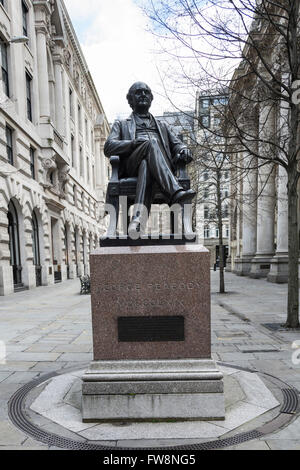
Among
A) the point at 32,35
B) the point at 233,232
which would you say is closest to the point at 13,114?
the point at 32,35

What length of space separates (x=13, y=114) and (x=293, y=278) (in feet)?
51.3

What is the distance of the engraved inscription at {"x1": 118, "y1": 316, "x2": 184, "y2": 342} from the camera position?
3438 mm

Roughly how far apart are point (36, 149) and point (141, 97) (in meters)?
17.9

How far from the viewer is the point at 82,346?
618cm

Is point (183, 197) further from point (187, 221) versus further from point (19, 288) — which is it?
point (19, 288)

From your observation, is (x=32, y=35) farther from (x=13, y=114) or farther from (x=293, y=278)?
(x=293, y=278)

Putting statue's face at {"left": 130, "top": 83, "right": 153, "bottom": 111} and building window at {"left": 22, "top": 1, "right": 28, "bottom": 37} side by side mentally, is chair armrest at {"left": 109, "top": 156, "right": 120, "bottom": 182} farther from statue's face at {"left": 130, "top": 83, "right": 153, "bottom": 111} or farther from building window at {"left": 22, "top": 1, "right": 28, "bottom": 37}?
building window at {"left": 22, "top": 1, "right": 28, "bottom": 37}

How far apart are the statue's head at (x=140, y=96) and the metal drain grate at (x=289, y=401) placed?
161 inches

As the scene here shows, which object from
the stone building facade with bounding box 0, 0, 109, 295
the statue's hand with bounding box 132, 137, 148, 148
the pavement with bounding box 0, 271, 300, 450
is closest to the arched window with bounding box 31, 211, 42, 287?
the stone building facade with bounding box 0, 0, 109, 295

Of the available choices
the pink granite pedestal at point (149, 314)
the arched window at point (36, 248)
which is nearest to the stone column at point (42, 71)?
the arched window at point (36, 248)

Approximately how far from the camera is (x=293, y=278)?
7.34 m

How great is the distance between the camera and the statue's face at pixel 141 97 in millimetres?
4223

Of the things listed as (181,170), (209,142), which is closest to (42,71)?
(209,142)

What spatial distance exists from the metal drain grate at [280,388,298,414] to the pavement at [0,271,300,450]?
200mm
